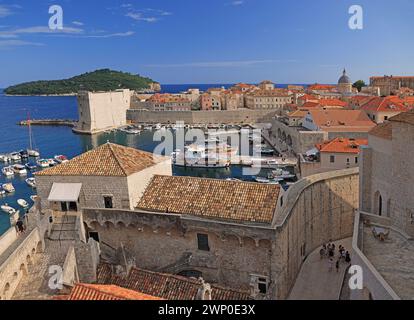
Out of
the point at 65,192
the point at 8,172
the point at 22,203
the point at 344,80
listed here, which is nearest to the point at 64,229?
the point at 65,192

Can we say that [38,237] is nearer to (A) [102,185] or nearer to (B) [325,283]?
(A) [102,185]

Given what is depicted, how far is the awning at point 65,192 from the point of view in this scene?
13133 mm

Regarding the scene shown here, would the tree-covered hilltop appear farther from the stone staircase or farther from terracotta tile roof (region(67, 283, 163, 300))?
Answer: terracotta tile roof (region(67, 283, 163, 300))

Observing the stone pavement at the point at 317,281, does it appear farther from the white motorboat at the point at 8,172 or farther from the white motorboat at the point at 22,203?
the white motorboat at the point at 8,172

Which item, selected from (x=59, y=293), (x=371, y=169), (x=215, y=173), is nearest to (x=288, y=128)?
(x=215, y=173)

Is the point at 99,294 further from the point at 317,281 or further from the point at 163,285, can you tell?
the point at 317,281

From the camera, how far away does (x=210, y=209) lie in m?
12.3

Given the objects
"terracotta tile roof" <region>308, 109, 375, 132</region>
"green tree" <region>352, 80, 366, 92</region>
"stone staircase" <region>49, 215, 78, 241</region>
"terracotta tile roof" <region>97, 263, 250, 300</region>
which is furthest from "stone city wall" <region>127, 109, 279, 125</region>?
"terracotta tile roof" <region>97, 263, 250, 300</region>

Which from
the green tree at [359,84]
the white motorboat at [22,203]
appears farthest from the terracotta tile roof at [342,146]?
the green tree at [359,84]

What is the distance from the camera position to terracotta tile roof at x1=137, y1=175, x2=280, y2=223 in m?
11.9

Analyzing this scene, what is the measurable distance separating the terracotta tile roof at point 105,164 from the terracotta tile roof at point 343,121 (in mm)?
26562

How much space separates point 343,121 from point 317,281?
27770 mm

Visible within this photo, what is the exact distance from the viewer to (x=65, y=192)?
1331 centimetres

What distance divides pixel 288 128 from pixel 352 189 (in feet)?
95.5
